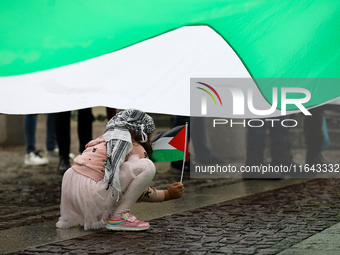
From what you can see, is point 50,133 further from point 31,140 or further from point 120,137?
point 120,137

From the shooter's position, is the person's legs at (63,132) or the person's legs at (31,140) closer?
the person's legs at (63,132)

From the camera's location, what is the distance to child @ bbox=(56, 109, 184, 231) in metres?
3.63

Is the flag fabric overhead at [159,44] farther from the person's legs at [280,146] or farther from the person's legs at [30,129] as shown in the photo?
the person's legs at [30,129]

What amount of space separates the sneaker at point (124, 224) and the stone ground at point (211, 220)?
2.0 inches

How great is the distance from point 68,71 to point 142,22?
2.24ft

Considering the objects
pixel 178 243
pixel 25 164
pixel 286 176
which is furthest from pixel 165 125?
pixel 178 243

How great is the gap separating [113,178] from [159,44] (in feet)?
4.07

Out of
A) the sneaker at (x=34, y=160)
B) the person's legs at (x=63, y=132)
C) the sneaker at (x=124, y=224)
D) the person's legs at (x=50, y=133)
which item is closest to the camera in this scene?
the sneaker at (x=124, y=224)

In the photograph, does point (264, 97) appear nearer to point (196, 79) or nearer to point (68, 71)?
point (196, 79)

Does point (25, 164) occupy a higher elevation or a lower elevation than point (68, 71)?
lower

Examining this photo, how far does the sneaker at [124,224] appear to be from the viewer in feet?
12.1

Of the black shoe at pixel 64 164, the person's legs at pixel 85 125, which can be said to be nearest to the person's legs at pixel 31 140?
the black shoe at pixel 64 164

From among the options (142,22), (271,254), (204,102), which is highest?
(142,22)

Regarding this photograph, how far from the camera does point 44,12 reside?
4.34 metres
